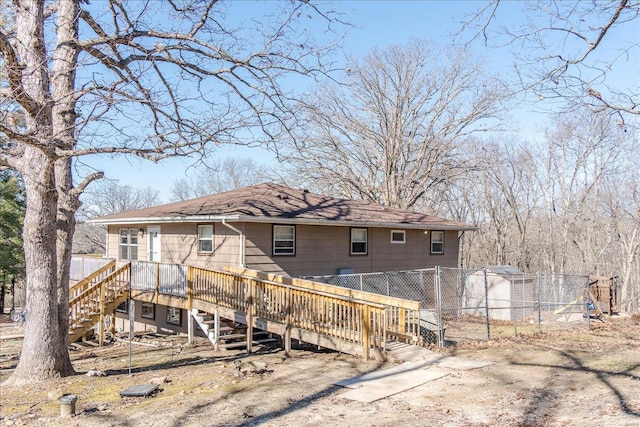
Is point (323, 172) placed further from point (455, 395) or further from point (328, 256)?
point (455, 395)

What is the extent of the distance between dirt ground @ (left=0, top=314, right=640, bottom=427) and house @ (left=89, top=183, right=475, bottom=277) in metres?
3.75

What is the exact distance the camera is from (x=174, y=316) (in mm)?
16734

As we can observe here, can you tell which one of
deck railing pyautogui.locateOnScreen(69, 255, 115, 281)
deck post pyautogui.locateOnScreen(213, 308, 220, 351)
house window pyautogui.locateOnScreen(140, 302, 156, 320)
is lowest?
house window pyautogui.locateOnScreen(140, 302, 156, 320)

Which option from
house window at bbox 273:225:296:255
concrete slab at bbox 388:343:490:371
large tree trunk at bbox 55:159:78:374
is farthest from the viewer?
house window at bbox 273:225:296:255

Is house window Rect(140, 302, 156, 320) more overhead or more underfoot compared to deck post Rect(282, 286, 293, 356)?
more underfoot

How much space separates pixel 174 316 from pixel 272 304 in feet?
21.5

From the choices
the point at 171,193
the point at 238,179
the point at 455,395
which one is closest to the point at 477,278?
the point at 455,395

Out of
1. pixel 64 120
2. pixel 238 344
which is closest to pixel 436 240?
pixel 238 344

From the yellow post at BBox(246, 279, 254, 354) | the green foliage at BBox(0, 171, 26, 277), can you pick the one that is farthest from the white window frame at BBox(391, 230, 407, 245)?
the green foliage at BBox(0, 171, 26, 277)

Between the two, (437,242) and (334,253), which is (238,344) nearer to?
(334,253)

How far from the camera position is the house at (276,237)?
14.2 metres

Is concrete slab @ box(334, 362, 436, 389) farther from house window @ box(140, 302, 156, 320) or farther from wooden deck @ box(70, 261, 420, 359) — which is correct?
house window @ box(140, 302, 156, 320)

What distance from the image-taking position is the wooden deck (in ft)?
32.1

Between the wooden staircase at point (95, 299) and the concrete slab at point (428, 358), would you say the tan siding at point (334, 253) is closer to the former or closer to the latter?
the wooden staircase at point (95, 299)
